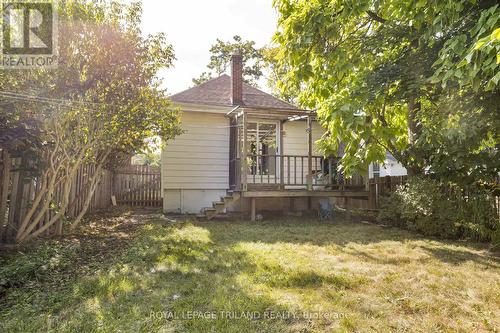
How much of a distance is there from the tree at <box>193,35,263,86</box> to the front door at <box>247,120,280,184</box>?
17.0 meters

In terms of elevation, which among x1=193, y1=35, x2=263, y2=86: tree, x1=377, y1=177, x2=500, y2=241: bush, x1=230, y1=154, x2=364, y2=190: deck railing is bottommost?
x1=377, y1=177, x2=500, y2=241: bush

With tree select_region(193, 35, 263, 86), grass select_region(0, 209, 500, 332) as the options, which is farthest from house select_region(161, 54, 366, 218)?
tree select_region(193, 35, 263, 86)

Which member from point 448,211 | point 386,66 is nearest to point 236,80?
point 386,66

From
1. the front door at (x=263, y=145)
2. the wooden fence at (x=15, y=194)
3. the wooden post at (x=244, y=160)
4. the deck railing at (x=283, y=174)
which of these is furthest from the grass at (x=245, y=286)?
the front door at (x=263, y=145)

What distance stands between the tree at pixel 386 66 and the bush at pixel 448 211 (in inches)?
33.2

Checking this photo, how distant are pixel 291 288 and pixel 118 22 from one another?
566 cm

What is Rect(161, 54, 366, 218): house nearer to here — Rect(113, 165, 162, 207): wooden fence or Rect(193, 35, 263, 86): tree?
Rect(113, 165, 162, 207): wooden fence

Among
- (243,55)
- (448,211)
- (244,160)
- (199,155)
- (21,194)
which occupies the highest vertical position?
(243,55)

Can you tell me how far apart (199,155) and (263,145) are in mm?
2375

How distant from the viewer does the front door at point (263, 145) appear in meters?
11.4

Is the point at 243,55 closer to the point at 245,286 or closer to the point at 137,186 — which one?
the point at 137,186

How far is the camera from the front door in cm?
1135

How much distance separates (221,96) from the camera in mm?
12289

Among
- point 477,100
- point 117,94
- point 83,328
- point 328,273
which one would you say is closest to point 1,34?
point 117,94
